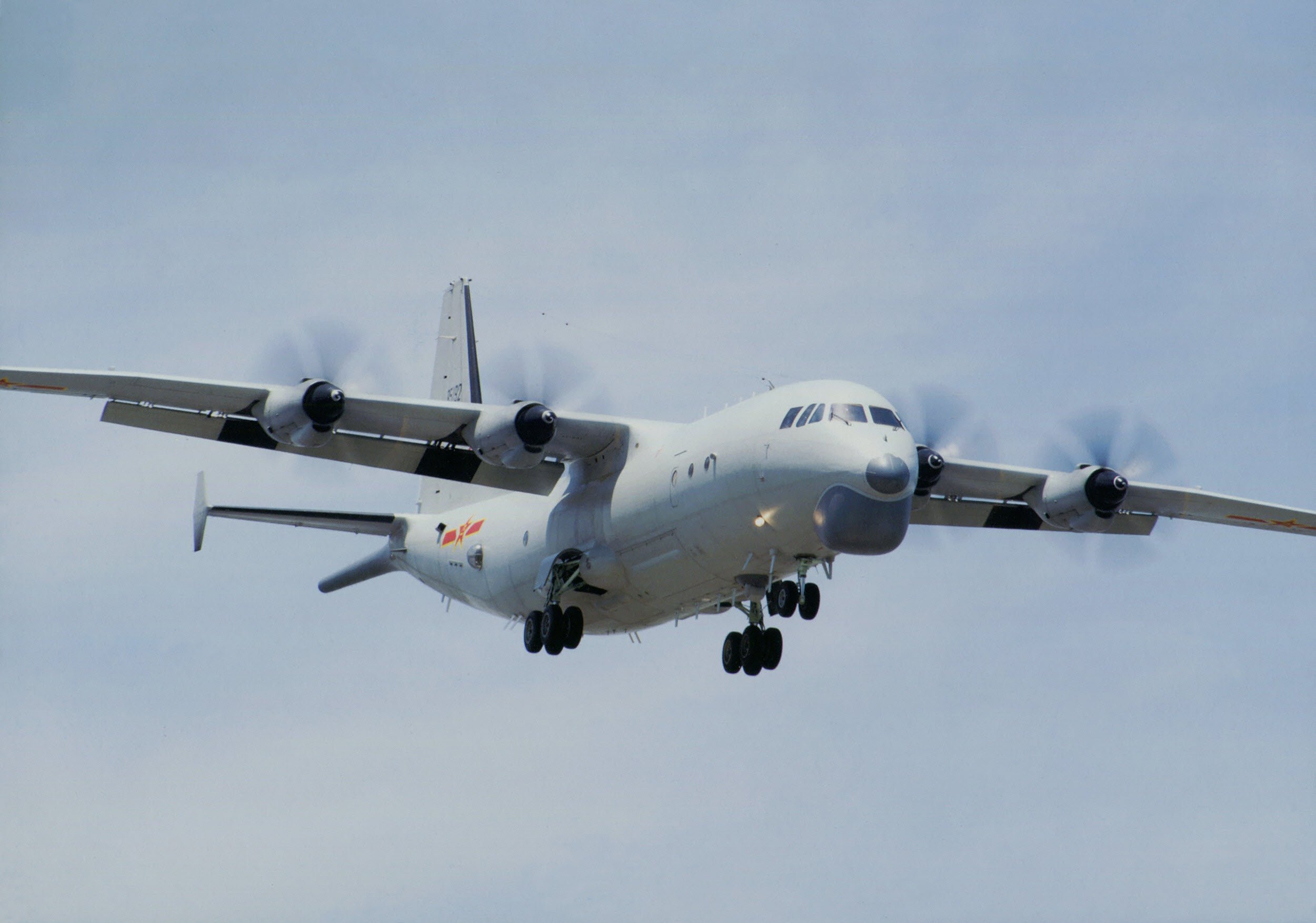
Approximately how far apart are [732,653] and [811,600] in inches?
91.1

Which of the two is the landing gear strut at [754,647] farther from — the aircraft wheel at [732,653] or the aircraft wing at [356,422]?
the aircraft wing at [356,422]

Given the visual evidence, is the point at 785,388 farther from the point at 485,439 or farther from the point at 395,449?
the point at 395,449

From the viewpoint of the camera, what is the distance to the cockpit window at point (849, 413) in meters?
19.9

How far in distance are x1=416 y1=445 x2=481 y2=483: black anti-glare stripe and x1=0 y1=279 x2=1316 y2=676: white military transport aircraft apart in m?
0.02

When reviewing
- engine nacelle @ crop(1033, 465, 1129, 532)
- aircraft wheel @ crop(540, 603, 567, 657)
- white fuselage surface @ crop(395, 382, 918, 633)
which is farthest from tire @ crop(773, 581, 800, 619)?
engine nacelle @ crop(1033, 465, 1129, 532)

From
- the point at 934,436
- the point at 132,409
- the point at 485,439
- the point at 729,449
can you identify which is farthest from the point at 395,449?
the point at 934,436

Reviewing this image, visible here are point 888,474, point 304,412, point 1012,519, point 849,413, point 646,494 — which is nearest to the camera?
point 888,474

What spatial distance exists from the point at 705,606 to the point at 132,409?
28.2 feet

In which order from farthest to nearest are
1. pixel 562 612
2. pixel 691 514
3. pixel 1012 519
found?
pixel 1012 519 → pixel 562 612 → pixel 691 514

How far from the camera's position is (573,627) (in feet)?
76.4

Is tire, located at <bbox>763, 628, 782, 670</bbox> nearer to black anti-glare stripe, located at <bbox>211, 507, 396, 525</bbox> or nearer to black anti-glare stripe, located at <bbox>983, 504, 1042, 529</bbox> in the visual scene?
black anti-glare stripe, located at <bbox>983, 504, 1042, 529</bbox>

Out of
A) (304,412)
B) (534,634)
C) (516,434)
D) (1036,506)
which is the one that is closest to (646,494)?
(516,434)

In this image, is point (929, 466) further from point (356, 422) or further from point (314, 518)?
point (314, 518)

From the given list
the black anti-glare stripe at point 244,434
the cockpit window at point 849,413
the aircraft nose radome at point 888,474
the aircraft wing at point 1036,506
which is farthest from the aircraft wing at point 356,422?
the aircraft wing at point 1036,506
